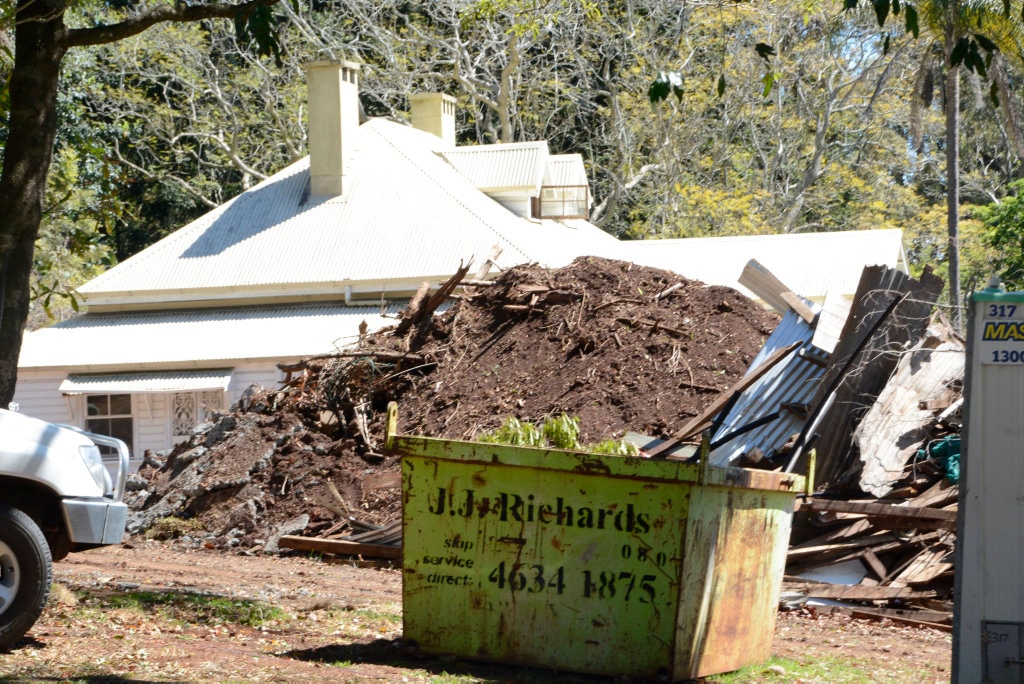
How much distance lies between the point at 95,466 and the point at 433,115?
29.2 metres

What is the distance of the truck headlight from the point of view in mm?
7324

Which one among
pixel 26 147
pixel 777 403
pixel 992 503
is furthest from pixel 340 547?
pixel 992 503

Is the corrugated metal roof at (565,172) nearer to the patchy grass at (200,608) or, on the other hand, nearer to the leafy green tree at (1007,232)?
the leafy green tree at (1007,232)

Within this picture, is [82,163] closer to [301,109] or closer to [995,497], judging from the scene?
[301,109]

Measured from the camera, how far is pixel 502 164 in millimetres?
30516

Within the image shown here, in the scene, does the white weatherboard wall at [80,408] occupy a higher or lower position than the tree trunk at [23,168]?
lower

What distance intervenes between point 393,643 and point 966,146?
44358 millimetres

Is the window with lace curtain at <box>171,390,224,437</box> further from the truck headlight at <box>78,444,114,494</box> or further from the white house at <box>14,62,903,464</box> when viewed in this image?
the truck headlight at <box>78,444,114,494</box>

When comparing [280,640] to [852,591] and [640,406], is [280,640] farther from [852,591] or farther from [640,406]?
[640,406]

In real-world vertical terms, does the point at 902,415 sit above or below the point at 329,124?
below

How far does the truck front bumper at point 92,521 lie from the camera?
7.13m

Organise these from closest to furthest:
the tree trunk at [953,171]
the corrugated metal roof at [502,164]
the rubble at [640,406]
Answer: the rubble at [640,406] → the tree trunk at [953,171] → the corrugated metal roof at [502,164]

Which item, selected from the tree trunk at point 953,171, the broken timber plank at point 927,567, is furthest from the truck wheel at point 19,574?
the tree trunk at point 953,171

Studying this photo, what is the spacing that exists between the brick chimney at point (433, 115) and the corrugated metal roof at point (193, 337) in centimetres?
1108
